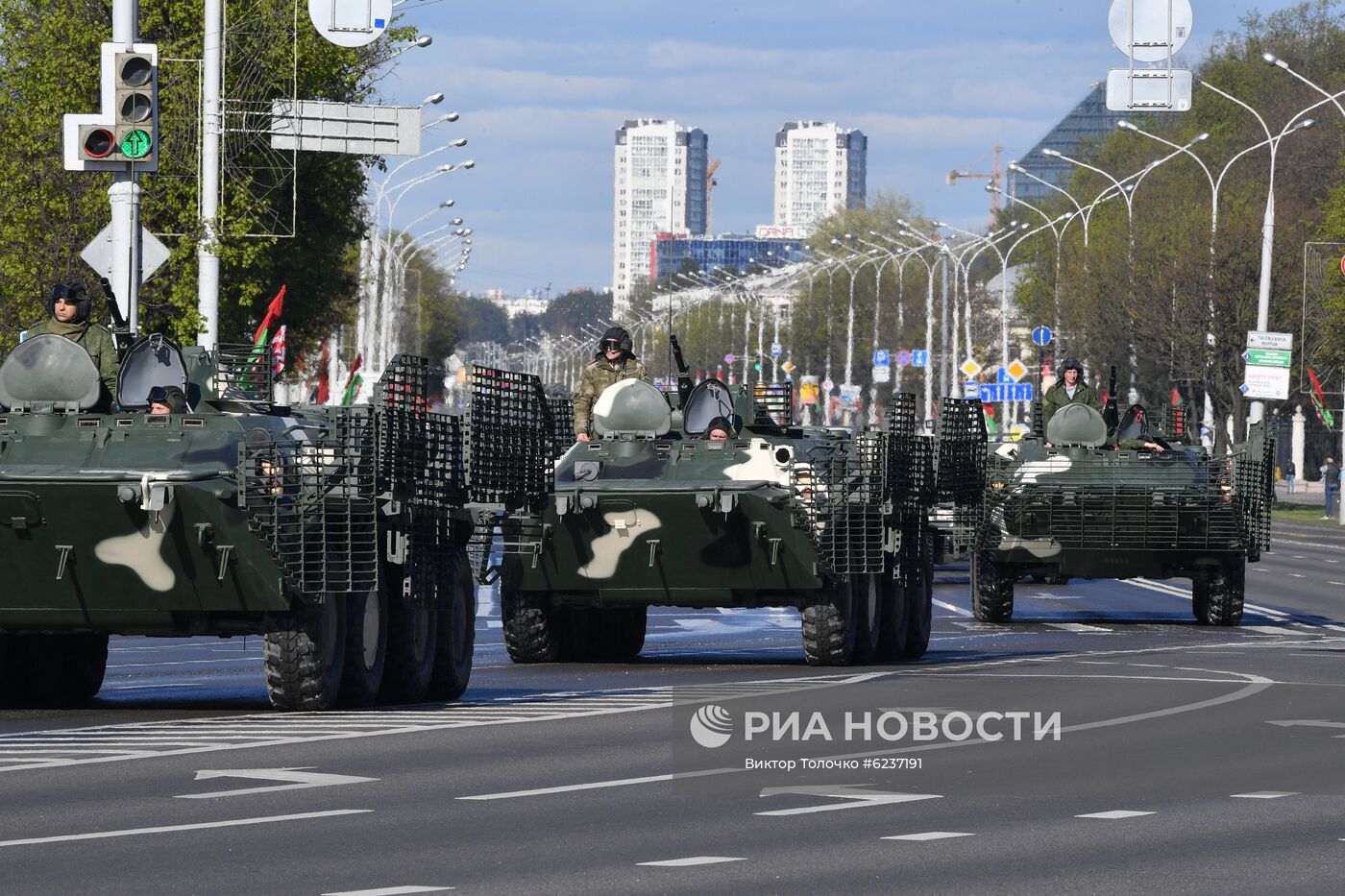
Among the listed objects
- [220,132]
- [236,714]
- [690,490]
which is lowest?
[236,714]

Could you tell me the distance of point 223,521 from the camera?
14445mm

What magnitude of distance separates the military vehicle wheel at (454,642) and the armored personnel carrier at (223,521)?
0.16 metres

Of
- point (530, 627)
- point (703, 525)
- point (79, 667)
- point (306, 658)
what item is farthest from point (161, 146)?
point (306, 658)

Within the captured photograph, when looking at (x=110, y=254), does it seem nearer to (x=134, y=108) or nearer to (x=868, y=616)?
(x=134, y=108)

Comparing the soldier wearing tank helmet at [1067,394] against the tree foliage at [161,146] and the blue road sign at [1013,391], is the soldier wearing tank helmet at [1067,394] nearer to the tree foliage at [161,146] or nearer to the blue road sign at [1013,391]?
the tree foliage at [161,146]

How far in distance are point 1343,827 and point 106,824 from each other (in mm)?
4700

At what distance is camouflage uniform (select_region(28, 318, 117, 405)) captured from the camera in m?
15.6

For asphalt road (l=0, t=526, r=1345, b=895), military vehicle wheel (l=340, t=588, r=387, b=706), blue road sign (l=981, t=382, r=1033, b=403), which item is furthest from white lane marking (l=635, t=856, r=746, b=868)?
blue road sign (l=981, t=382, r=1033, b=403)

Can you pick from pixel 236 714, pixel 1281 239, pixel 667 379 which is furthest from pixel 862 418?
pixel 236 714

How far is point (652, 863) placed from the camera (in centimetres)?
950

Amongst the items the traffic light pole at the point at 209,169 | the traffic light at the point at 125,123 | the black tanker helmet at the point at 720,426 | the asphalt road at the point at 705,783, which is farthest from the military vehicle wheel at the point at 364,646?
the traffic light pole at the point at 209,169

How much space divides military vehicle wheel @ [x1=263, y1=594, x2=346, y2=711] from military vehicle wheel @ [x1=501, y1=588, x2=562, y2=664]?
418 centimetres

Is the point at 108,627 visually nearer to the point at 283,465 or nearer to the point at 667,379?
the point at 283,465

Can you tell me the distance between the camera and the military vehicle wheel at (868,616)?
1952cm
